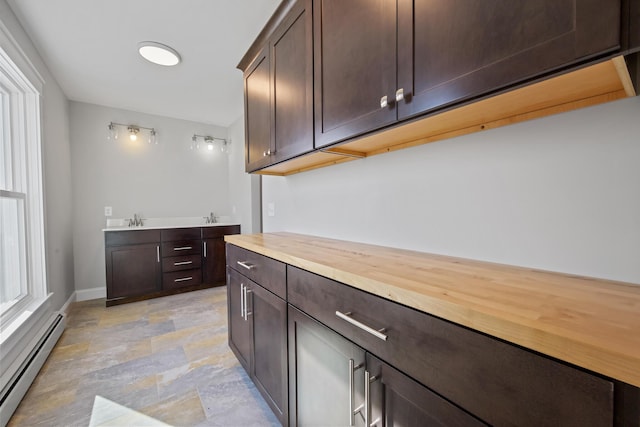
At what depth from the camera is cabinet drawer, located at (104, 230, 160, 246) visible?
10.4 feet

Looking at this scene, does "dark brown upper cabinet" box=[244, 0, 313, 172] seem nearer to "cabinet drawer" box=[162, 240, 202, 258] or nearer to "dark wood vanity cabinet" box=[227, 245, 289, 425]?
"dark wood vanity cabinet" box=[227, 245, 289, 425]

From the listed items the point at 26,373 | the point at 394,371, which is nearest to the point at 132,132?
the point at 26,373

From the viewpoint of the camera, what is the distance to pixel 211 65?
255cm

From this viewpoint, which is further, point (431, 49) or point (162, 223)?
point (162, 223)

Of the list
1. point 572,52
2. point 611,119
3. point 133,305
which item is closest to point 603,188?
point 611,119

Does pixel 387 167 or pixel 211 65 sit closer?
pixel 387 167

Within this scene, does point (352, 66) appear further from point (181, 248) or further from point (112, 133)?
Result: point (112, 133)

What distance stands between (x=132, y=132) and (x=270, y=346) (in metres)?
3.76

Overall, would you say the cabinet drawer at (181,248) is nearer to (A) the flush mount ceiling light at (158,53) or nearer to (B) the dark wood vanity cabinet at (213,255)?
(B) the dark wood vanity cabinet at (213,255)

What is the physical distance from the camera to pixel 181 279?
3604 millimetres

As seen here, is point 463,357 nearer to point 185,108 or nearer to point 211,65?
point 211,65

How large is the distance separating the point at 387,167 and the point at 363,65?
503 millimetres

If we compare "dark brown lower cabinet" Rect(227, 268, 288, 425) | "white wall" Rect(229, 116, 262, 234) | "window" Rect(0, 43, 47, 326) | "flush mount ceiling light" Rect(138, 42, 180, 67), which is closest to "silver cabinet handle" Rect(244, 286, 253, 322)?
"dark brown lower cabinet" Rect(227, 268, 288, 425)

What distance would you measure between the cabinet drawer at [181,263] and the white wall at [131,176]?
2.63 feet
